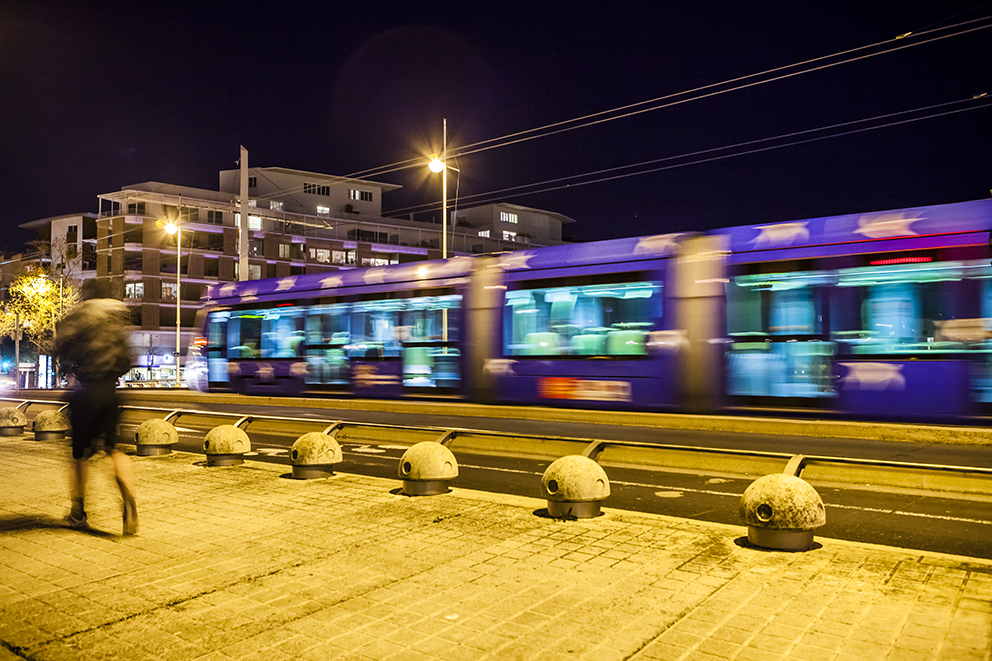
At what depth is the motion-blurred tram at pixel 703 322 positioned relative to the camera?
10898mm

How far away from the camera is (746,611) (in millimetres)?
4543

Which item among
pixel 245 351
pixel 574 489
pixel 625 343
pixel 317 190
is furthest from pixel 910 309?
pixel 317 190

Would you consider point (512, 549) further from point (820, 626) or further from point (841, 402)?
point (841, 402)

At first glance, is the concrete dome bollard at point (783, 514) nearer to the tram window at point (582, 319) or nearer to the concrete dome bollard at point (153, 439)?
the tram window at point (582, 319)

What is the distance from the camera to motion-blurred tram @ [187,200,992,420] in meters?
10.9

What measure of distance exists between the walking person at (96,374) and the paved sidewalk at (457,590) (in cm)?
71

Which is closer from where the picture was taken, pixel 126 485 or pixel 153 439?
pixel 126 485

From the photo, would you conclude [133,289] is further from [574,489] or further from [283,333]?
[574,489]

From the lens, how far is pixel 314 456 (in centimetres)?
957

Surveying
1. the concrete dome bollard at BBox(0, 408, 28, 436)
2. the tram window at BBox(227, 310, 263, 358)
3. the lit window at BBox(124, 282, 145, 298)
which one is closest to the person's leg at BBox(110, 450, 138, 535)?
the concrete dome bollard at BBox(0, 408, 28, 436)

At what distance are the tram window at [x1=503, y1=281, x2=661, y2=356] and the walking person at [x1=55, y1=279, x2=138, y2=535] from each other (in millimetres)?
8917

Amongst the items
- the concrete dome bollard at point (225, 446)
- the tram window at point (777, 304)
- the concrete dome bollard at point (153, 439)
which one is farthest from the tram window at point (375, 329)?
the tram window at point (777, 304)

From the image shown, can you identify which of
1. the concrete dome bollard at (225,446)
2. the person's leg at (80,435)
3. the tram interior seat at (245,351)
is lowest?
the concrete dome bollard at (225,446)

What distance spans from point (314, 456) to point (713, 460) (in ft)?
16.3
